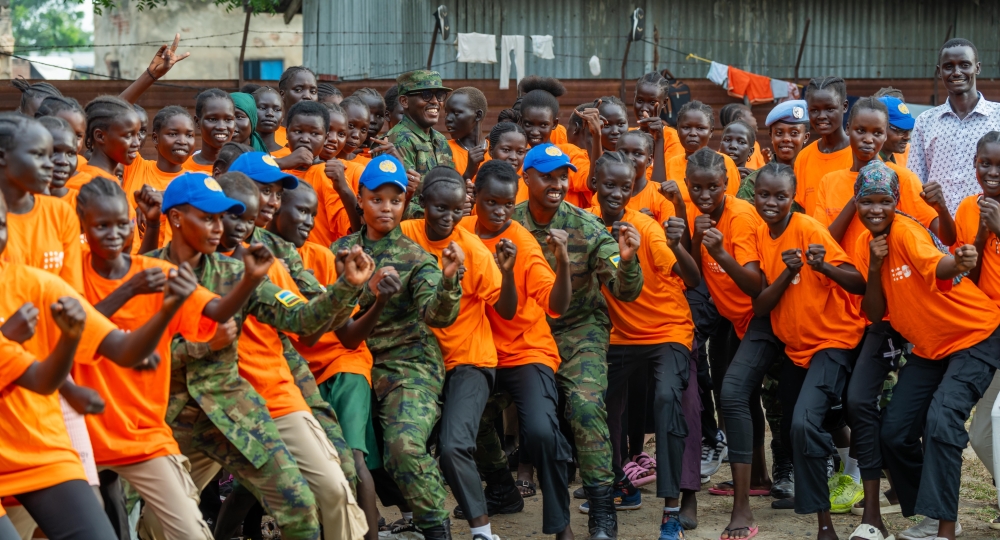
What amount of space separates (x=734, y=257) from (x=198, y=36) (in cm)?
2023

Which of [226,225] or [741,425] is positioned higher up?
[226,225]

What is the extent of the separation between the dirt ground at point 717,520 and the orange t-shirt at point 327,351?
1.27 m

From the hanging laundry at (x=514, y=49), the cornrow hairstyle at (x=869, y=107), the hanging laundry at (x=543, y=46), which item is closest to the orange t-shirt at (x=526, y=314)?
the cornrow hairstyle at (x=869, y=107)

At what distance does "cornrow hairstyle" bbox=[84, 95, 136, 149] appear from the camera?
561cm

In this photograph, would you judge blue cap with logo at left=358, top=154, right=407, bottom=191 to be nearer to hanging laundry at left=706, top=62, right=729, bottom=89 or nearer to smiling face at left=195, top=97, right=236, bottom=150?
smiling face at left=195, top=97, right=236, bottom=150

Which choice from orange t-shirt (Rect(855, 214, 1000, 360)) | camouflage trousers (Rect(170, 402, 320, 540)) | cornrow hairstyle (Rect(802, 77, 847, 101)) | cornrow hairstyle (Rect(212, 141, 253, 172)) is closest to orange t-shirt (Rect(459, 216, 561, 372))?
cornrow hairstyle (Rect(212, 141, 253, 172))

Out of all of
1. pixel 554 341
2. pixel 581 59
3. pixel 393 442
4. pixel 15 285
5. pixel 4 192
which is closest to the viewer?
pixel 15 285

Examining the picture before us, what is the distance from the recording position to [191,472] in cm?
481

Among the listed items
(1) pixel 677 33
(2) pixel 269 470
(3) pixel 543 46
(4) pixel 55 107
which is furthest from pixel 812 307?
(1) pixel 677 33

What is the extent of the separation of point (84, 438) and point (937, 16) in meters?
14.9

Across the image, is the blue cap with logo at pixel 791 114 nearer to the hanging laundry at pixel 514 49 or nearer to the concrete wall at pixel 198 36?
the hanging laundry at pixel 514 49

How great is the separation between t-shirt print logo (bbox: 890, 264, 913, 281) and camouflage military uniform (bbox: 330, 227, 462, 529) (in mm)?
2300

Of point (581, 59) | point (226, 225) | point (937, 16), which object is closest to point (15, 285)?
point (226, 225)

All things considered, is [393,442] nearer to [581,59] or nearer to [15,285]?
[15,285]
